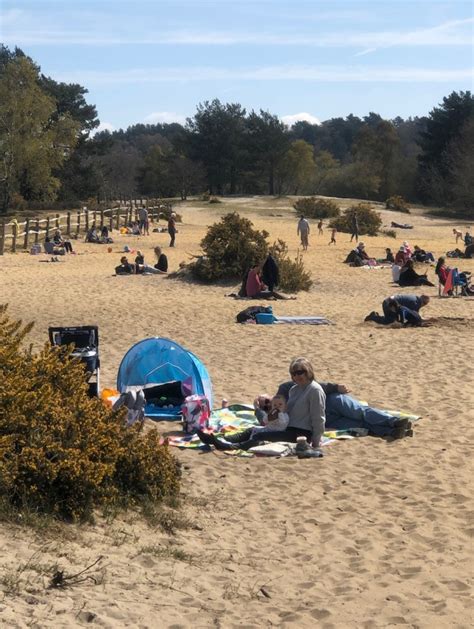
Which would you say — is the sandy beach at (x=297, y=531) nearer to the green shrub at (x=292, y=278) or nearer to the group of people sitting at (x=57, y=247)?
the green shrub at (x=292, y=278)

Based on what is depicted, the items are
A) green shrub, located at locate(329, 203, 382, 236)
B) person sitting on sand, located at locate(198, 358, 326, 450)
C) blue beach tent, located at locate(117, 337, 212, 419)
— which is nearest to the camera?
person sitting on sand, located at locate(198, 358, 326, 450)

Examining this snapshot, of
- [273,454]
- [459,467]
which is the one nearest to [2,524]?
[273,454]

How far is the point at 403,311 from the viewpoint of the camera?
17266mm

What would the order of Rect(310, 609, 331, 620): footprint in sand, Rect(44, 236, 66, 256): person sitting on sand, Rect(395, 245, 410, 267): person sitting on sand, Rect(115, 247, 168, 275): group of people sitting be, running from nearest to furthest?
1. Rect(310, 609, 331, 620): footprint in sand
2. Rect(115, 247, 168, 275): group of people sitting
3. Rect(395, 245, 410, 267): person sitting on sand
4. Rect(44, 236, 66, 256): person sitting on sand

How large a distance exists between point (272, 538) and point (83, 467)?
57.5 inches

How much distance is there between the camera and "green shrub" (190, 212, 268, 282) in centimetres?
2472

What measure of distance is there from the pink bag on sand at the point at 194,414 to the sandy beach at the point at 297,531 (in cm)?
43

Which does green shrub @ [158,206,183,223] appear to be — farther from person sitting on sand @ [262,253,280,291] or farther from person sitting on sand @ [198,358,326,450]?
person sitting on sand @ [198,358,326,450]

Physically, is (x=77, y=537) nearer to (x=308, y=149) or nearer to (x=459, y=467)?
(x=459, y=467)

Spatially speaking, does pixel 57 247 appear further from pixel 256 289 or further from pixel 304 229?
pixel 256 289

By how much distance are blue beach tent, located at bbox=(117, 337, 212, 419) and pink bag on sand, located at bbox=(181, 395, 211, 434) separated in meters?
0.75

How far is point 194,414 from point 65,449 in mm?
2937

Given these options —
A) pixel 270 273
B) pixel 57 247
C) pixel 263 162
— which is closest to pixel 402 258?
pixel 270 273

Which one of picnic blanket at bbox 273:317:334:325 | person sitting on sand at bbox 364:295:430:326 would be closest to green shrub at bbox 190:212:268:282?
picnic blanket at bbox 273:317:334:325
